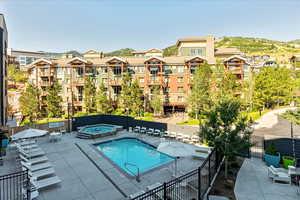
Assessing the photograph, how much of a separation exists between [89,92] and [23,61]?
203 ft

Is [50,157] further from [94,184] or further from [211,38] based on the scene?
[211,38]

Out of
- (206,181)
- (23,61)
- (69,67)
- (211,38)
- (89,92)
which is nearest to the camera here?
(206,181)

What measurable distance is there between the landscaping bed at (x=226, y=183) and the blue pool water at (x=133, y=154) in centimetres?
430

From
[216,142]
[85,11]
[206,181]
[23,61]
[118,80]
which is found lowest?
[206,181]

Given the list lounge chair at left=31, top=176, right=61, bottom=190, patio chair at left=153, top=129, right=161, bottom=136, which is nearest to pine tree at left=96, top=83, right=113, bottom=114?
patio chair at left=153, top=129, right=161, bottom=136

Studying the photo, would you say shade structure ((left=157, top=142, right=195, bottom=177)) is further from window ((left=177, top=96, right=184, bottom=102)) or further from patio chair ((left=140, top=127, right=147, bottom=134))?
window ((left=177, top=96, right=184, bottom=102))

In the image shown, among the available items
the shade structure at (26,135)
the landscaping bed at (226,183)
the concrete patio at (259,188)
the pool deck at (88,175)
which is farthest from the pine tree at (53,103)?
the concrete patio at (259,188)

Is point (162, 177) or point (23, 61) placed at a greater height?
point (23, 61)

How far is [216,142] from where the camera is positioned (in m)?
8.59

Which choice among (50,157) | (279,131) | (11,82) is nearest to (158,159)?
(50,157)

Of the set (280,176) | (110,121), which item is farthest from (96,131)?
(280,176)

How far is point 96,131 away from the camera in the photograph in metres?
20.3

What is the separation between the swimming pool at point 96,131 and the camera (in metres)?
17.9

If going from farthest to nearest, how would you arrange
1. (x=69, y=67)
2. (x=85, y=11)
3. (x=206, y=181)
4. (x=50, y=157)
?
(x=69, y=67) → (x=85, y=11) → (x=50, y=157) → (x=206, y=181)
